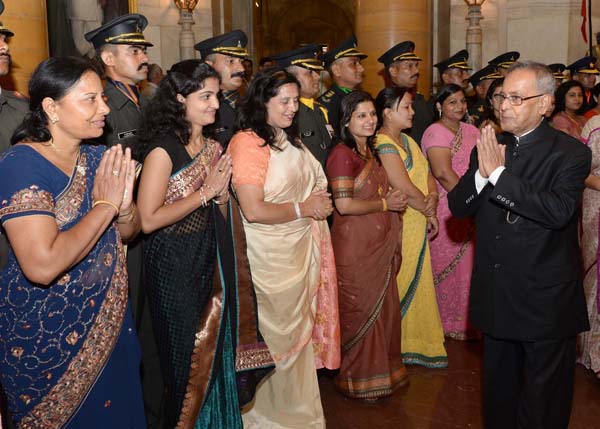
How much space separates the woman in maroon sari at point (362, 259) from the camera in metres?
3.83

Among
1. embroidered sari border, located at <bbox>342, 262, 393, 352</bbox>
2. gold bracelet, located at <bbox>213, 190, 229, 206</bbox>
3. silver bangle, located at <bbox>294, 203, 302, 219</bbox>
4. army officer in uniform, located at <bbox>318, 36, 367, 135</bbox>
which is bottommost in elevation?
embroidered sari border, located at <bbox>342, 262, 393, 352</bbox>

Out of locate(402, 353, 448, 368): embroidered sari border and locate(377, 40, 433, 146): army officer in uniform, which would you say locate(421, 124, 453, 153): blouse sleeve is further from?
locate(402, 353, 448, 368): embroidered sari border

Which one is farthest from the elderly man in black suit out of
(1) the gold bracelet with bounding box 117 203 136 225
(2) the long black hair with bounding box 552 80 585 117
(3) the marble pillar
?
(3) the marble pillar

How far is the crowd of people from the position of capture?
7.20 feet

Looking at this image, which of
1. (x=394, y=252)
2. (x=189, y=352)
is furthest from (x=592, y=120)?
(x=189, y=352)

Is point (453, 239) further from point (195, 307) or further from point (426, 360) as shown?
point (195, 307)

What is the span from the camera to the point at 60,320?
2.17 meters

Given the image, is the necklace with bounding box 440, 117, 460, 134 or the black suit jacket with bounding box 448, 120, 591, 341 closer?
the black suit jacket with bounding box 448, 120, 591, 341

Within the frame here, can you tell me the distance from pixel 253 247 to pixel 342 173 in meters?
0.76

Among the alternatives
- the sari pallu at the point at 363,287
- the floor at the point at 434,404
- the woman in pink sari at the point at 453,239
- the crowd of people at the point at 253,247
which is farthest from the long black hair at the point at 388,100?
the floor at the point at 434,404

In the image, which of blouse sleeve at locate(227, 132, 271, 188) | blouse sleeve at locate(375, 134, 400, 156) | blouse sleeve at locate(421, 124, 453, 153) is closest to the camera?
blouse sleeve at locate(227, 132, 271, 188)

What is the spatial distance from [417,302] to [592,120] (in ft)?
5.17

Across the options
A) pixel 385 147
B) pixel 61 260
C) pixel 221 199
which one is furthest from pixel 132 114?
pixel 385 147

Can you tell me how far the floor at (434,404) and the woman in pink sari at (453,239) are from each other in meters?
0.56
